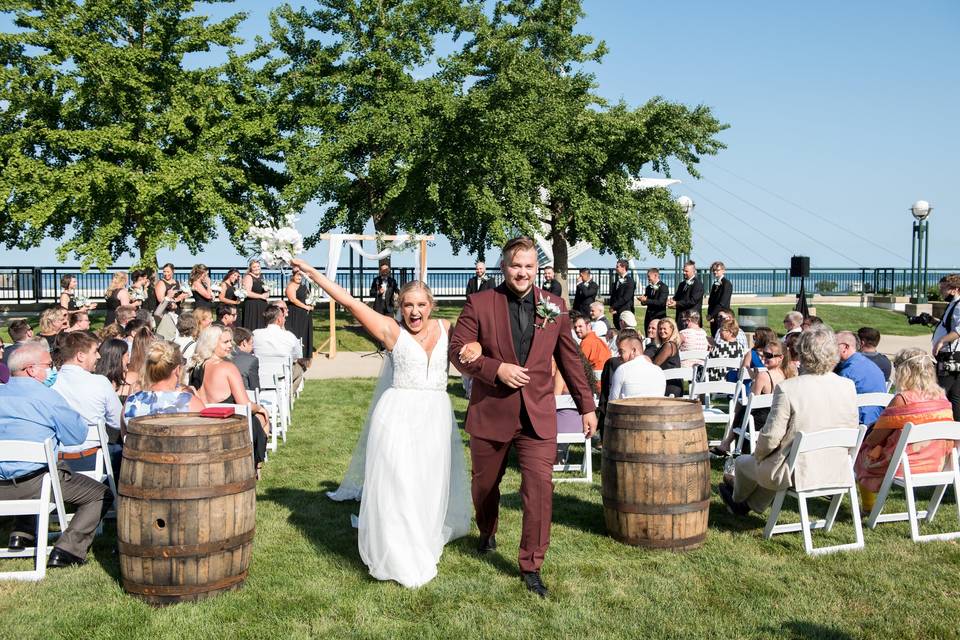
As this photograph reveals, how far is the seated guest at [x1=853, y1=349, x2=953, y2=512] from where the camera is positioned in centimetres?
619

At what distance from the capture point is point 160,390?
19.2ft

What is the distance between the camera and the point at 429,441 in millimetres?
5137

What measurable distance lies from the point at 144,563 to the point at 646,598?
9.25 ft

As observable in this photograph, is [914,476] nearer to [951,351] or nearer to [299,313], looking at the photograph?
[951,351]

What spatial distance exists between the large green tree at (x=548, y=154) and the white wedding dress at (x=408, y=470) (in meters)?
16.8

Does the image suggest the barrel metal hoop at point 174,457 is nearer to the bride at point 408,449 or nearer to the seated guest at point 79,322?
the bride at point 408,449

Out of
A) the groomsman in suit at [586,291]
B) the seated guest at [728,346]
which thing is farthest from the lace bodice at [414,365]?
the groomsman in suit at [586,291]

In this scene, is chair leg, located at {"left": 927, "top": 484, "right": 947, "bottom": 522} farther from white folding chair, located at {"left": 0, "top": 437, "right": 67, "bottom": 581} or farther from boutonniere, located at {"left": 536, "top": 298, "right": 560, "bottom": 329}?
white folding chair, located at {"left": 0, "top": 437, "right": 67, "bottom": 581}

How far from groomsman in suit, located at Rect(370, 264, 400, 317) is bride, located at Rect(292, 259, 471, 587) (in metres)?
12.1

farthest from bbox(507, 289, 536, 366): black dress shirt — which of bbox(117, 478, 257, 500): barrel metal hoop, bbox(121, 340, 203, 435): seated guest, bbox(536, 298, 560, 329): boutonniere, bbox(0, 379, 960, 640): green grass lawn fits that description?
bbox(121, 340, 203, 435): seated guest

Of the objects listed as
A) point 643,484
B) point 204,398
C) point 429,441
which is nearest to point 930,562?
point 643,484

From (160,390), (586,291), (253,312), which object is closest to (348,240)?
(253,312)

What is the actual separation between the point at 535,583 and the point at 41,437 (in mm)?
3244

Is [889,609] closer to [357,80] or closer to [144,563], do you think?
[144,563]
